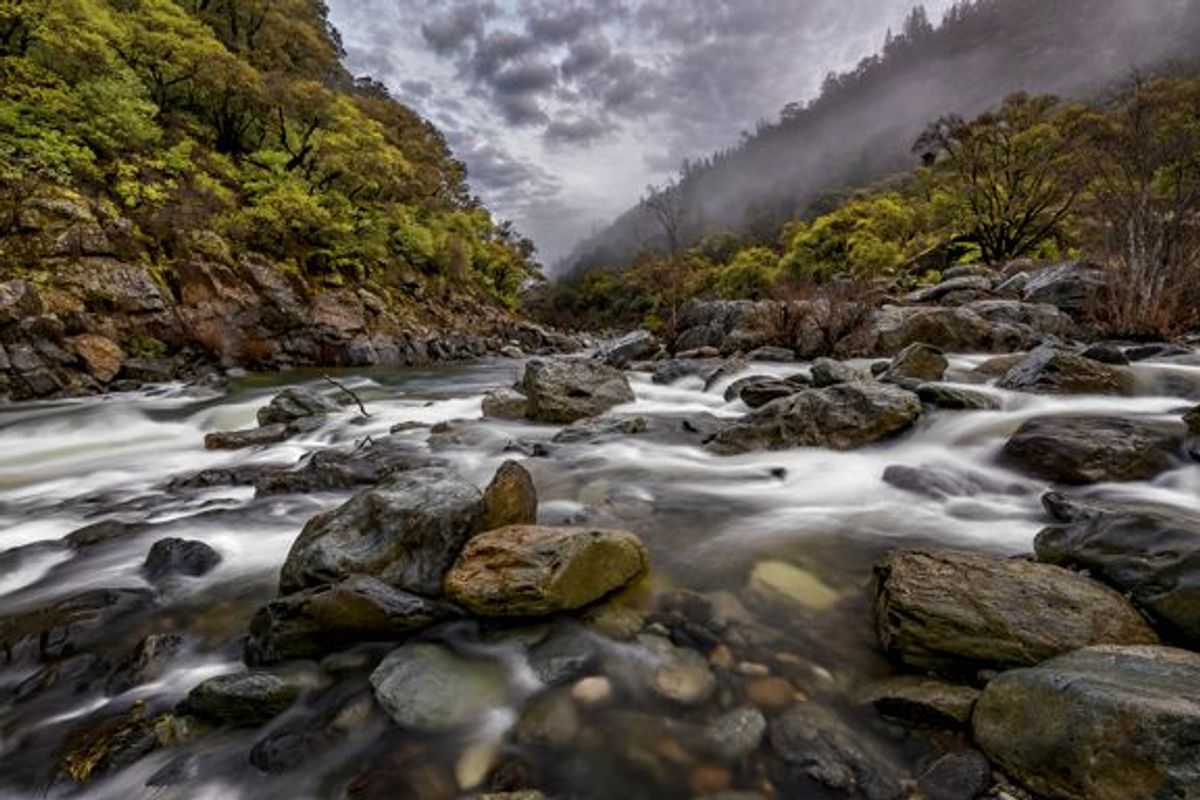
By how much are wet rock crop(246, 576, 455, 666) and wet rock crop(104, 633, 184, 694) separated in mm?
384

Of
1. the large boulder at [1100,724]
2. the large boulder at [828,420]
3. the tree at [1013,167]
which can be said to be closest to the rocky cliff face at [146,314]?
the large boulder at [828,420]

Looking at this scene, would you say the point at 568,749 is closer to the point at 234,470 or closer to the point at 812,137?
the point at 234,470

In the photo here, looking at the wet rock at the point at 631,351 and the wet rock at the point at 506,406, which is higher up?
the wet rock at the point at 631,351

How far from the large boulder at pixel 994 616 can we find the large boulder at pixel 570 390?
5.82 meters

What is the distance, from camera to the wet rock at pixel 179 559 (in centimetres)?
367

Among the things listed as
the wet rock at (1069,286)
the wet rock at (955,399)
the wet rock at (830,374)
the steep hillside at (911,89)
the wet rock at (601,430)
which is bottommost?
the wet rock at (601,430)

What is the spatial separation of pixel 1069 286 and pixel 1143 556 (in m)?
12.2

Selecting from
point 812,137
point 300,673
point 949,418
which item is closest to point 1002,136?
point 949,418

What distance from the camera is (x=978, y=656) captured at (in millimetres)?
2256

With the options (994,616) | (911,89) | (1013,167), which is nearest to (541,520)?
(994,616)

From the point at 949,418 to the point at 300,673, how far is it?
581 centimetres

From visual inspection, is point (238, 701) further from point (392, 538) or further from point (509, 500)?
point (509, 500)

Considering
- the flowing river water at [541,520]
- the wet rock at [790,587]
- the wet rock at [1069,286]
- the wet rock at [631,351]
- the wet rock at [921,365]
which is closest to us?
the flowing river water at [541,520]

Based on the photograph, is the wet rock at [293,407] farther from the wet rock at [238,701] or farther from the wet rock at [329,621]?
the wet rock at [238,701]
